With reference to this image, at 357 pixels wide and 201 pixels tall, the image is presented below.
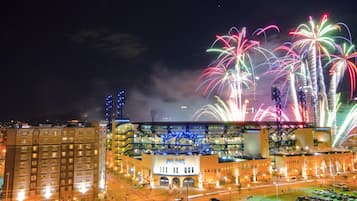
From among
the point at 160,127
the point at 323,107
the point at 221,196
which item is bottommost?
the point at 221,196

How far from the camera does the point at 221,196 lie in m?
42.4

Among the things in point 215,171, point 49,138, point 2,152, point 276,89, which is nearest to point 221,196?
point 215,171

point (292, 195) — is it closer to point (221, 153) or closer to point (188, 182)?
point (188, 182)

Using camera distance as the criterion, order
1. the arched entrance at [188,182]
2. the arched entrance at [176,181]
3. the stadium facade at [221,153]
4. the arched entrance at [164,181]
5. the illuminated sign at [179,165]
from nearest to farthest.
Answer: the arched entrance at [188,182] < the arched entrance at [176,181] < the illuminated sign at [179,165] < the arched entrance at [164,181] < the stadium facade at [221,153]

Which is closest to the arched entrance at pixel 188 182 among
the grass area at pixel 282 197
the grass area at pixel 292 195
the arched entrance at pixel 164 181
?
the arched entrance at pixel 164 181

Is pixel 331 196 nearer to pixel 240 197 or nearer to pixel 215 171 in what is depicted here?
pixel 240 197

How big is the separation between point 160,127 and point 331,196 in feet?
145

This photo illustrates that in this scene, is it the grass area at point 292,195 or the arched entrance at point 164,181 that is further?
the arched entrance at point 164,181

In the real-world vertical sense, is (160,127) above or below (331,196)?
above

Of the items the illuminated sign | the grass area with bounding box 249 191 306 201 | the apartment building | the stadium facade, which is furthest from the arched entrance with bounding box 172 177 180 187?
the grass area with bounding box 249 191 306 201

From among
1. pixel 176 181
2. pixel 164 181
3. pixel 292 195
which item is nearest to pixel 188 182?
pixel 176 181

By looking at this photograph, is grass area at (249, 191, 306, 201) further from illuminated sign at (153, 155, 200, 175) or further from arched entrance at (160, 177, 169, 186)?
arched entrance at (160, 177, 169, 186)

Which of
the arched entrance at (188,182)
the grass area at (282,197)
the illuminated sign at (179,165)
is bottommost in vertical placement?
the grass area at (282,197)

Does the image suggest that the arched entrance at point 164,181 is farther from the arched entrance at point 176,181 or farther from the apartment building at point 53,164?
the apartment building at point 53,164
